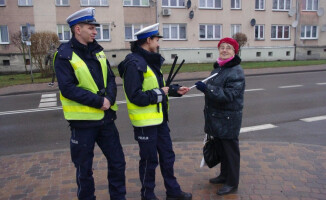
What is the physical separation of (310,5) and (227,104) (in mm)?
31549

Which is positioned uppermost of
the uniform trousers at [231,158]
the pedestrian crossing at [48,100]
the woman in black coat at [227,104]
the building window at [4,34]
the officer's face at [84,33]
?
the building window at [4,34]

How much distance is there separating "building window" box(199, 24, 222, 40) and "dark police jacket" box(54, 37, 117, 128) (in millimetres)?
25317

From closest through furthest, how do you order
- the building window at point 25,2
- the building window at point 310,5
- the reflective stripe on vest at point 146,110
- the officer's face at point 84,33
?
1. the officer's face at point 84,33
2. the reflective stripe on vest at point 146,110
3. the building window at point 25,2
4. the building window at point 310,5

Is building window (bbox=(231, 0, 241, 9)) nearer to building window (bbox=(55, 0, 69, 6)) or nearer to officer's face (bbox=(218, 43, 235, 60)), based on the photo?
building window (bbox=(55, 0, 69, 6))

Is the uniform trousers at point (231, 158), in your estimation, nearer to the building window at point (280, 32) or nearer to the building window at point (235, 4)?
the building window at point (235, 4)

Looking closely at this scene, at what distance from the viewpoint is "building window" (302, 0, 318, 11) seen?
30.3 meters

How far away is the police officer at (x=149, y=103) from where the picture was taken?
325 centimetres

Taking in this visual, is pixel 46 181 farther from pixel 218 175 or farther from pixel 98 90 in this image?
pixel 218 175

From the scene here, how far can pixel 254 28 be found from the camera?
95.2 feet

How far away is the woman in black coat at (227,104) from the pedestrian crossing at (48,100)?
26.3 ft

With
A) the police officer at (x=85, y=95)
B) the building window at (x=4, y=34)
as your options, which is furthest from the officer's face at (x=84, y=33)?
the building window at (x=4, y=34)

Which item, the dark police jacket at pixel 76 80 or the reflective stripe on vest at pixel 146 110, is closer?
the dark police jacket at pixel 76 80

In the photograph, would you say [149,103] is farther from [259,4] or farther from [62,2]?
[259,4]

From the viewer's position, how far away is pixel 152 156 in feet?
11.4
